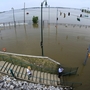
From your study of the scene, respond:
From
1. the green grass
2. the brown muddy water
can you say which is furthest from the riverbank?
the brown muddy water

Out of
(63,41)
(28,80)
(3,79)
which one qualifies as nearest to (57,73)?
(28,80)

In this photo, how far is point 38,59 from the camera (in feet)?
34.1

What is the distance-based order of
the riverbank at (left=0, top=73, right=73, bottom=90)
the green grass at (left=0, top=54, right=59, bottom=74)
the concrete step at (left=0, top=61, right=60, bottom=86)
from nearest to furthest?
the riverbank at (left=0, top=73, right=73, bottom=90) < the concrete step at (left=0, top=61, right=60, bottom=86) < the green grass at (left=0, top=54, right=59, bottom=74)

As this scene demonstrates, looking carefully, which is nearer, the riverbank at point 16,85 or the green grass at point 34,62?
the riverbank at point 16,85

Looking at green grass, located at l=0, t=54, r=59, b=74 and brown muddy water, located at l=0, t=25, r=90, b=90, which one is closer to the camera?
green grass, located at l=0, t=54, r=59, b=74

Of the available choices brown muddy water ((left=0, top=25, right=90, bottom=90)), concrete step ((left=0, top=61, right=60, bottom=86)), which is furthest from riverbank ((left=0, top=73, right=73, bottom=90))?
brown muddy water ((left=0, top=25, right=90, bottom=90))

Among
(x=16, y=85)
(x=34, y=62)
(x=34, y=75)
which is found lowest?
(x=34, y=75)

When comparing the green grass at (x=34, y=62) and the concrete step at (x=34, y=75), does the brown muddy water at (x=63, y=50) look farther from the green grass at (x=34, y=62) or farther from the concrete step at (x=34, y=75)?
the green grass at (x=34, y=62)

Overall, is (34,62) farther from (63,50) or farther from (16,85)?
(63,50)

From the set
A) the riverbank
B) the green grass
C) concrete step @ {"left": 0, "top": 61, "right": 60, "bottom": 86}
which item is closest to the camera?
the riverbank

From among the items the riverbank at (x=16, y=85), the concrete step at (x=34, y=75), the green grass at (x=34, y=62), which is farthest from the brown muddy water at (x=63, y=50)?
the riverbank at (x=16, y=85)

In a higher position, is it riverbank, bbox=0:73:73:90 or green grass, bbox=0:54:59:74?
green grass, bbox=0:54:59:74

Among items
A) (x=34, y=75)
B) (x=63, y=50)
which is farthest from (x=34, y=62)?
(x=63, y=50)

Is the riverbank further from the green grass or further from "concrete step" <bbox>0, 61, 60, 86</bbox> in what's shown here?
the green grass
